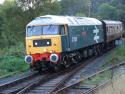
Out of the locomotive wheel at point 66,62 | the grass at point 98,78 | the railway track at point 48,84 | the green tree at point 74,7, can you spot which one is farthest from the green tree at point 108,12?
the grass at point 98,78

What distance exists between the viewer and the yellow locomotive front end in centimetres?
2028

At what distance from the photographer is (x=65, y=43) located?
830 inches

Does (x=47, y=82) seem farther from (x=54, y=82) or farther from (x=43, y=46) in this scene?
(x=43, y=46)

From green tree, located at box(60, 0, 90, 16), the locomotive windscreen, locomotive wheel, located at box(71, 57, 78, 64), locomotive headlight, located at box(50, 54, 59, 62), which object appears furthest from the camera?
green tree, located at box(60, 0, 90, 16)

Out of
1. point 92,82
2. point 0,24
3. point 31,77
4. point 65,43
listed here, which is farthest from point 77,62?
point 0,24

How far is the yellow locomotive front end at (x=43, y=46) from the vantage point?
20281 millimetres

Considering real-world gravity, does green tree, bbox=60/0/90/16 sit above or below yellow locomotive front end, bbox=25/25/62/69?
above

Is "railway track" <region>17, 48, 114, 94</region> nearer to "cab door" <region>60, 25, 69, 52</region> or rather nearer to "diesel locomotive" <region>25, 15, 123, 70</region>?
"diesel locomotive" <region>25, 15, 123, 70</region>

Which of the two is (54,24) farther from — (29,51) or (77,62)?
(77,62)

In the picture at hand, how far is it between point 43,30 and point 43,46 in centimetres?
86

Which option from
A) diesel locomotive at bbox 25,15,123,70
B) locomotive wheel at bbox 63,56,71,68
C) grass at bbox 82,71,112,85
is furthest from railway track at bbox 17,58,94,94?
grass at bbox 82,71,112,85

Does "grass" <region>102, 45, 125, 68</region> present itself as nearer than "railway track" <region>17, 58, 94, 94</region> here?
No

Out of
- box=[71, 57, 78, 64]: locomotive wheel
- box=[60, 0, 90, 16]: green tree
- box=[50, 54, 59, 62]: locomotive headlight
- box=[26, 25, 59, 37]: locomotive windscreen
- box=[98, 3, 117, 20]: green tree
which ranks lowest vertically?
box=[71, 57, 78, 64]: locomotive wheel

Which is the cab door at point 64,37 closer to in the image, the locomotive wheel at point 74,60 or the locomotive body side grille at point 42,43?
the locomotive body side grille at point 42,43
